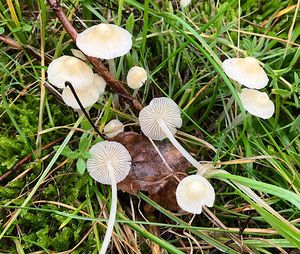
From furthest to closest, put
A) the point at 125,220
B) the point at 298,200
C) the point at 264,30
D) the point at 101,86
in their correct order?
1. the point at 264,30
2. the point at 101,86
3. the point at 125,220
4. the point at 298,200

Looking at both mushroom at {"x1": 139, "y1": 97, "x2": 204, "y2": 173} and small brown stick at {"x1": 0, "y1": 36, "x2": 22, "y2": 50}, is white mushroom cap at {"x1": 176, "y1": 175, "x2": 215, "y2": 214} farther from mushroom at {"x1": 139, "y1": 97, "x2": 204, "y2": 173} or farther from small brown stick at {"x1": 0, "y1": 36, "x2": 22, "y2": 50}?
small brown stick at {"x1": 0, "y1": 36, "x2": 22, "y2": 50}

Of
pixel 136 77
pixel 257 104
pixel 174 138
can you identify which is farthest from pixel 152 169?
A: pixel 257 104

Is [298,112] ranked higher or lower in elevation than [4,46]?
lower

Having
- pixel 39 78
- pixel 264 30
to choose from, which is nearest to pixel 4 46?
pixel 39 78

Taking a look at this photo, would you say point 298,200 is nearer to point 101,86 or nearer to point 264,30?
point 101,86

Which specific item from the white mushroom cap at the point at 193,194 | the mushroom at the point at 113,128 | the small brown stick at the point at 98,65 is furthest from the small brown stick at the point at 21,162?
the white mushroom cap at the point at 193,194

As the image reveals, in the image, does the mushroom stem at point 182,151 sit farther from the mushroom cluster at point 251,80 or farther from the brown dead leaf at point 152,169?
the mushroom cluster at point 251,80
